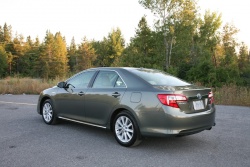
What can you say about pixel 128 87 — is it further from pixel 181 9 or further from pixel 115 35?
pixel 115 35

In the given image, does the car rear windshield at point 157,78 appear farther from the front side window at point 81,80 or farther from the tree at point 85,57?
the tree at point 85,57

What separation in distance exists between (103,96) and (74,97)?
110cm

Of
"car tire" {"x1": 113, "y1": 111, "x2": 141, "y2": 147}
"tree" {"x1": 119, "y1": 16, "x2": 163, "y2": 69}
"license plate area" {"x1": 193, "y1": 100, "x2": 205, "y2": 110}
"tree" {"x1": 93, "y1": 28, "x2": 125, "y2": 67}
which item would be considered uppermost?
"tree" {"x1": 93, "y1": 28, "x2": 125, "y2": 67}

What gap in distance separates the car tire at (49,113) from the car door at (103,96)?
1.51 m

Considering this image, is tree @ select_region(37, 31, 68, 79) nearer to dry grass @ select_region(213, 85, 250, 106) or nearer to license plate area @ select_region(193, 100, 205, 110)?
dry grass @ select_region(213, 85, 250, 106)

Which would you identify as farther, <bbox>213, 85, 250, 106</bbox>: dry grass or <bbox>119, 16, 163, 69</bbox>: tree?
<bbox>119, 16, 163, 69</bbox>: tree

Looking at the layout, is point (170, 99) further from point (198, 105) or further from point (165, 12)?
point (165, 12)

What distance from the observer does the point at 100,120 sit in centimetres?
578

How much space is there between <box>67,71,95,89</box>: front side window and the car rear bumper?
207 centimetres

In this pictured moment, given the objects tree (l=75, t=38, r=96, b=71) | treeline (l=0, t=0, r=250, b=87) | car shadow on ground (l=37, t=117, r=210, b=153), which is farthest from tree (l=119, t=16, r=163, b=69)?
tree (l=75, t=38, r=96, b=71)

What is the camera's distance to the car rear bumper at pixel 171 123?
4648 millimetres

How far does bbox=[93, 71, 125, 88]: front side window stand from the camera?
18.5 feet

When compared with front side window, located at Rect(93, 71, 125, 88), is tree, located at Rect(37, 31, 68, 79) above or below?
above

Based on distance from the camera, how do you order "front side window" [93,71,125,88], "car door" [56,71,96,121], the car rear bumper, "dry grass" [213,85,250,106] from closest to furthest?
the car rear bumper → "front side window" [93,71,125,88] → "car door" [56,71,96,121] → "dry grass" [213,85,250,106]
